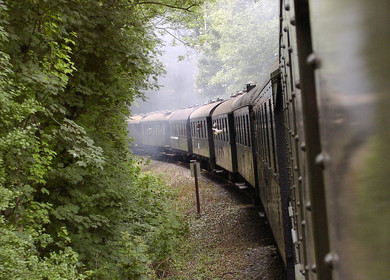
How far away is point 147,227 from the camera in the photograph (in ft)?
31.4

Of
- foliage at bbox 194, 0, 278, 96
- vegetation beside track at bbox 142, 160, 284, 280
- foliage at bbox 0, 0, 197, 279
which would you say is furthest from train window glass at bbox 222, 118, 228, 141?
foliage at bbox 194, 0, 278, 96

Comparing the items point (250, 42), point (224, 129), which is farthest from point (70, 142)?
point (250, 42)

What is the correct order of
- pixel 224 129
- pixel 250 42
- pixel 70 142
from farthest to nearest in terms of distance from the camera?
pixel 250 42, pixel 224 129, pixel 70 142

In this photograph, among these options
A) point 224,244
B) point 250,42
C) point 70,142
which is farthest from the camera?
point 250,42

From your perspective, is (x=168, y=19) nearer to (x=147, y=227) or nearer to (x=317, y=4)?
(x=147, y=227)

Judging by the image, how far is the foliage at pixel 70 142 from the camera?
202 inches

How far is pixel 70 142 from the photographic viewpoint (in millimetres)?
6473

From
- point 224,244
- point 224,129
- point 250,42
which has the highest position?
point 250,42

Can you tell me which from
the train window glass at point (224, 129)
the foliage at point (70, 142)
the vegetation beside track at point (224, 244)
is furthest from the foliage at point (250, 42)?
the foliage at point (70, 142)

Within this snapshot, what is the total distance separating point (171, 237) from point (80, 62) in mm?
4516

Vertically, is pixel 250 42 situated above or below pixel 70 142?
above

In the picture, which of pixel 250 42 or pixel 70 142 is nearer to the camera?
pixel 70 142

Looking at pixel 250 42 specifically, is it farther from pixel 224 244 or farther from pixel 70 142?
pixel 70 142

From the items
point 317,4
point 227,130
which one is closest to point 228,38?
point 227,130
